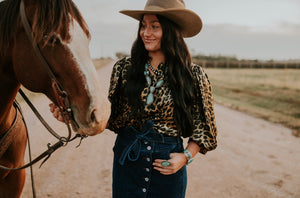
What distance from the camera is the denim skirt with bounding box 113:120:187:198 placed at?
6.17 feet

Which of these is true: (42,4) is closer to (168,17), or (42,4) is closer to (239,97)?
(168,17)

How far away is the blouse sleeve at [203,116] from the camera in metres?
1.92

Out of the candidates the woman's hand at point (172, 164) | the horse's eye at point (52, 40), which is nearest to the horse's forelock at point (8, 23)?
the horse's eye at point (52, 40)

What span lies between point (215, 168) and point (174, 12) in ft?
11.1

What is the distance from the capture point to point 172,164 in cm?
181

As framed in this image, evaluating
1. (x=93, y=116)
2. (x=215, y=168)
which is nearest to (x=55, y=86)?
(x=93, y=116)

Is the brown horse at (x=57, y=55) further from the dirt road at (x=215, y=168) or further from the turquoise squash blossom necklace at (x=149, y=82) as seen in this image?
the dirt road at (x=215, y=168)

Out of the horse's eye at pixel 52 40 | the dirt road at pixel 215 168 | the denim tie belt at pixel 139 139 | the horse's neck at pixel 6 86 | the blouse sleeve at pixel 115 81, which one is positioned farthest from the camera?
the dirt road at pixel 215 168

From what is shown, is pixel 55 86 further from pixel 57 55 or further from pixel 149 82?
pixel 149 82

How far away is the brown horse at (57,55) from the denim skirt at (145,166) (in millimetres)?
386

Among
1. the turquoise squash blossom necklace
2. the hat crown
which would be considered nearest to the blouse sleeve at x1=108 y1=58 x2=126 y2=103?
the turquoise squash blossom necklace

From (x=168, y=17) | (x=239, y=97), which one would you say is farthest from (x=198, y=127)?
(x=239, y=97)

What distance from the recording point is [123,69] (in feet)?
6.72

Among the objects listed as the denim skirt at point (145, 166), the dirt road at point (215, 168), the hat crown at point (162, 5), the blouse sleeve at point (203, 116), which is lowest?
the dirt road at point (215, 168)
